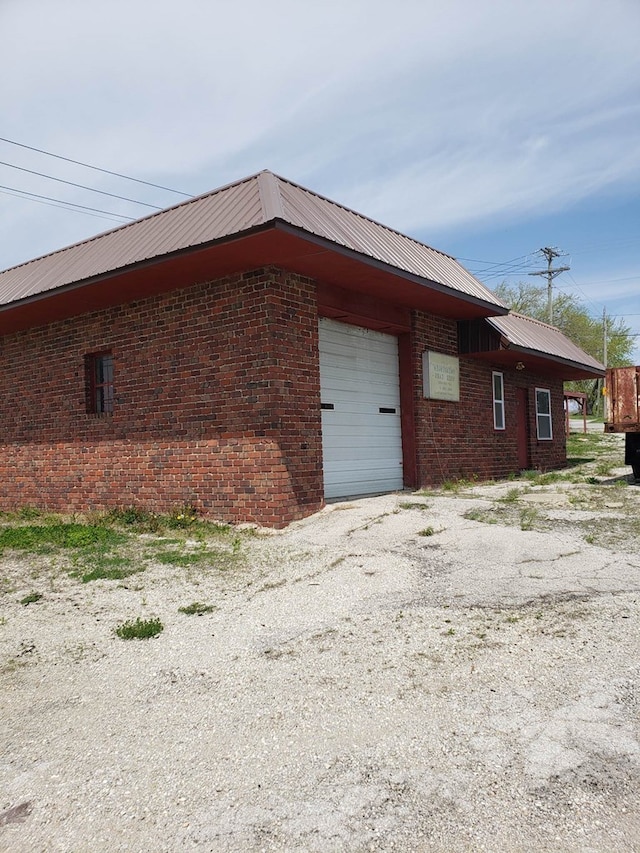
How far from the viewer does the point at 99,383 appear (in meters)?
11.9

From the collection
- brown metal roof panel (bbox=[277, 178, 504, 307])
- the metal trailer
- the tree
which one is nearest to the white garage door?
brown metal roof panel (bbox=[277, 178, 504, 307])

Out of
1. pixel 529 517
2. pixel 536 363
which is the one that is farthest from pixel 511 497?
pixel 536 363

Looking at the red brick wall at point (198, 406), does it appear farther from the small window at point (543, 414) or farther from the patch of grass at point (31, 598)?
the small window at point (543, 414)

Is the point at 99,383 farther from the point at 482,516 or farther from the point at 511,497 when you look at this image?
the point at 511,497

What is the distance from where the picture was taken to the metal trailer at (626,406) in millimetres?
14508

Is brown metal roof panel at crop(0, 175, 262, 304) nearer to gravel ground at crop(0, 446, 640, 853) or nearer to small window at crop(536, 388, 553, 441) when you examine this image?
gravel ground at crop(0, 446, 640, 853)

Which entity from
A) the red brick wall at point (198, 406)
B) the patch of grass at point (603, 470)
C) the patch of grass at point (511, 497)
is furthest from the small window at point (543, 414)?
the red brick wall at point (198, 406)

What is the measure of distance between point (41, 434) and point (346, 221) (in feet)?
22.6

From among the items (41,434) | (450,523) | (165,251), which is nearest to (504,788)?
(450,523)

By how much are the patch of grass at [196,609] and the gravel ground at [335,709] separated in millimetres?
68

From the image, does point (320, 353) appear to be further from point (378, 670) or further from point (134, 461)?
point (378, 670)

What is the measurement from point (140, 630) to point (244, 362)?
480cm

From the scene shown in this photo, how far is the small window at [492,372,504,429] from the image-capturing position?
51.4 feet

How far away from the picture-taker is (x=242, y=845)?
2555mm
